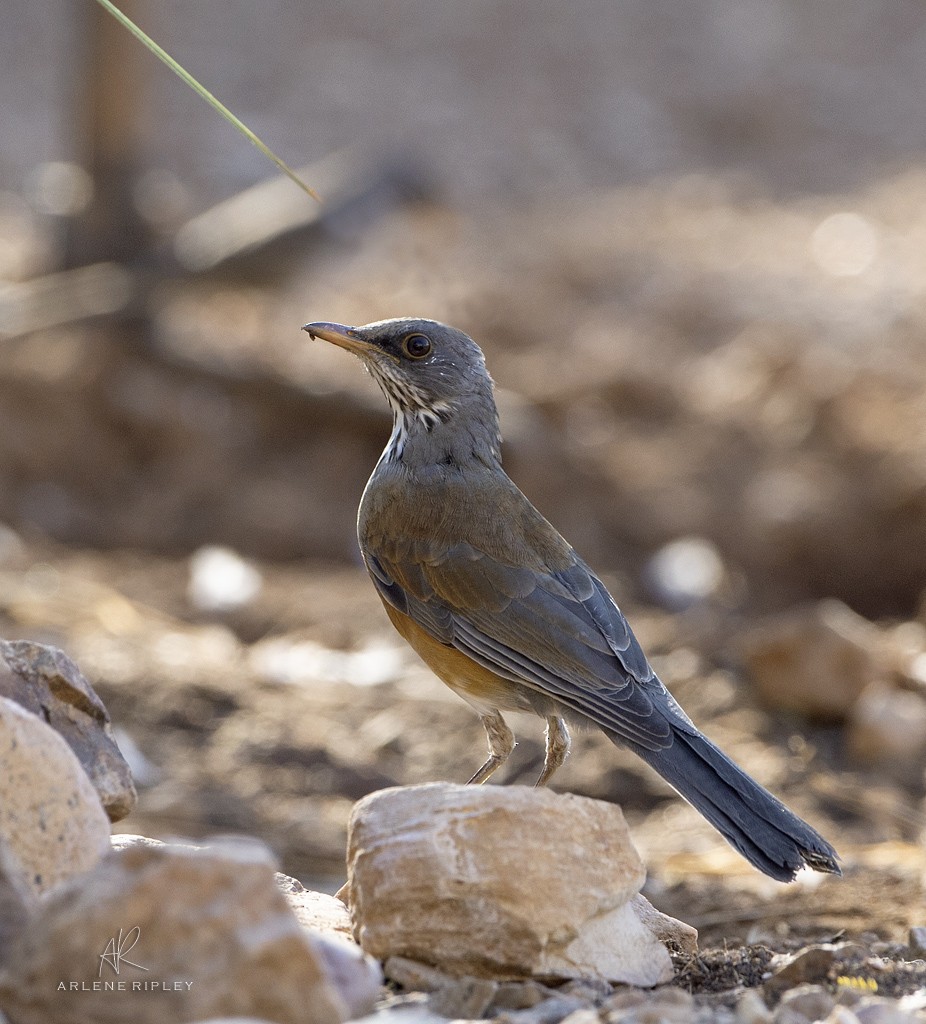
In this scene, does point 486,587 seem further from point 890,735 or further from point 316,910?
point 890,735

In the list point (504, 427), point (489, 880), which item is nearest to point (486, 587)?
point (489, 880)

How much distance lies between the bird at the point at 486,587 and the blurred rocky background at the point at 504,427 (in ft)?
3.36

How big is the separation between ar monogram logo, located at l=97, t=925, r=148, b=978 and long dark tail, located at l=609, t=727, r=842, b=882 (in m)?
1.76

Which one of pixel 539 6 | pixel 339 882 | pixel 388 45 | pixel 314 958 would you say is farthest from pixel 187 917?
pixel 539 6

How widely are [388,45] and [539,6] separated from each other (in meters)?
3.15

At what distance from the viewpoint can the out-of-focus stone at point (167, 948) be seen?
9.13 feet


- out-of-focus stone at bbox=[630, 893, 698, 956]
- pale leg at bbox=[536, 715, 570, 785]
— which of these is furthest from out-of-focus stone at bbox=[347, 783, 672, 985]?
pale leg at bbox=[536, 715, 570, 785]

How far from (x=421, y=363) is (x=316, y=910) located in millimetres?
2007

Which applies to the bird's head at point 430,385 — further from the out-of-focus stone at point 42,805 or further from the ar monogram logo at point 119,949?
the ar monogram logo at point 119,949

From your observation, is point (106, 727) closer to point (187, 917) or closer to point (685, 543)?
point (187, 917)

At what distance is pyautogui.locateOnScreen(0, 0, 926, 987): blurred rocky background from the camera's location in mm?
6887

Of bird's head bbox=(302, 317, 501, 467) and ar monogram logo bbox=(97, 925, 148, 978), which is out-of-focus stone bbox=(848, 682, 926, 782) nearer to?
bird's head bbox=(302, 317, 501, 467)

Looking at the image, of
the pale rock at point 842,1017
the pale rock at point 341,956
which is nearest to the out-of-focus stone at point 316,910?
the pale rock at point 341,956

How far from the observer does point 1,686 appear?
3.90 metres
